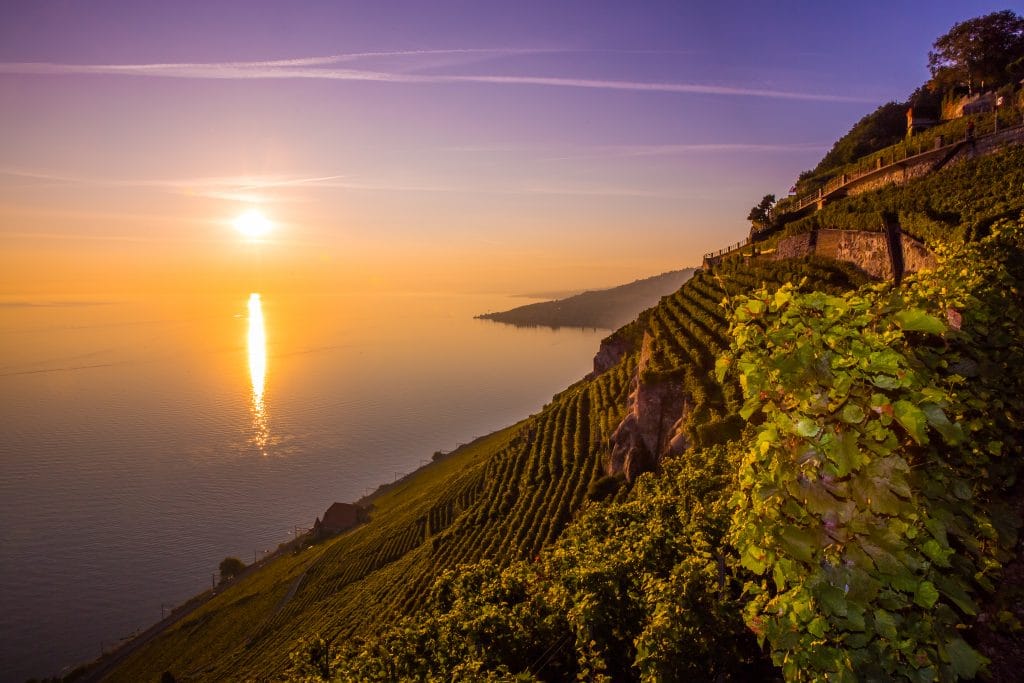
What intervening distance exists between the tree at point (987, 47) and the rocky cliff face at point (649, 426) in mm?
64805

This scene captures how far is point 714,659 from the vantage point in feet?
43.1

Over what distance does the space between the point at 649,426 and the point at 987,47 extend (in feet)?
240

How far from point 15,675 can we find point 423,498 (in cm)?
6718

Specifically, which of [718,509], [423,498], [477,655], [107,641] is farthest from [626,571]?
[107,641]

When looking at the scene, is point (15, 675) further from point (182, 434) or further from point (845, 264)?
point (845, 264)

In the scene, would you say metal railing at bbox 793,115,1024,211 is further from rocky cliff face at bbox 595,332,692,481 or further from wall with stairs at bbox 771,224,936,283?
rocky cliff face at bbox 595,332,692,481

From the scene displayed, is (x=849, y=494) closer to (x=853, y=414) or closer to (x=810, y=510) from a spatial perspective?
(x=810, y=510)

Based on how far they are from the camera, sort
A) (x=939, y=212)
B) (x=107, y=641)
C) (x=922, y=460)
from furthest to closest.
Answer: (x=107, y=641) → (x=939, y=212) → (x=922, y=460)

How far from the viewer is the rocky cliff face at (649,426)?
143 feet

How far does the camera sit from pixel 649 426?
4469 cm

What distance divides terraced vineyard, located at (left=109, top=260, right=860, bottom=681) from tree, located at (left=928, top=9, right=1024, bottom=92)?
4497 cm

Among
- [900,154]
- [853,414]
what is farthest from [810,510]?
[900,154]

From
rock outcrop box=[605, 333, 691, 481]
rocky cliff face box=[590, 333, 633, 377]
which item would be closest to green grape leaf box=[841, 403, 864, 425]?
rock outcrop box=[605, 333, 691, 481]

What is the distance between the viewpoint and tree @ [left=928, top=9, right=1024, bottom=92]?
226 ft
